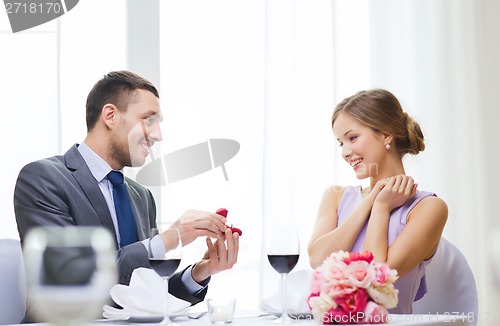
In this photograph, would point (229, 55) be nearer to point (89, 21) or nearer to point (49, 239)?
point (89, 21)

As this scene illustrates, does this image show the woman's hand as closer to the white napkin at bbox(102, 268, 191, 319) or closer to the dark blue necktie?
the dark blue necktie

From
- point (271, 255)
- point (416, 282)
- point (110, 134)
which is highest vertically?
point (110, 134)

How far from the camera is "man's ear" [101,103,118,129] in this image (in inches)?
86.3

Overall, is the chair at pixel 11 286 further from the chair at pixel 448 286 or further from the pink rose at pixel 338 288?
the chair at pixel 448 286

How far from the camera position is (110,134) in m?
2.17

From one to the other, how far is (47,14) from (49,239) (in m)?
1.91

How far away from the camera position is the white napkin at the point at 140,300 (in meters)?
1.33

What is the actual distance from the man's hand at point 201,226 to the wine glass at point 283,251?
316 millimetres

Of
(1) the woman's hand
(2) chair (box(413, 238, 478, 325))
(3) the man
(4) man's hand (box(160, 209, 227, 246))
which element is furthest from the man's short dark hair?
(2) chair (box(413, 238, 478, 325))

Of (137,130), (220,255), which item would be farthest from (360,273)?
(137,130)

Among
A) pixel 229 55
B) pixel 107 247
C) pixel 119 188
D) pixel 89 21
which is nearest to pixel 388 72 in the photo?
pixel 229 55

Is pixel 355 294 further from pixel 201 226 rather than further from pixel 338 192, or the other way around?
pixel 338 192

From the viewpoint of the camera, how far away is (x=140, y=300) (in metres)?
1.33

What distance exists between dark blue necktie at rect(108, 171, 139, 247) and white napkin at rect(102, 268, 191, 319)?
2.11 ft
